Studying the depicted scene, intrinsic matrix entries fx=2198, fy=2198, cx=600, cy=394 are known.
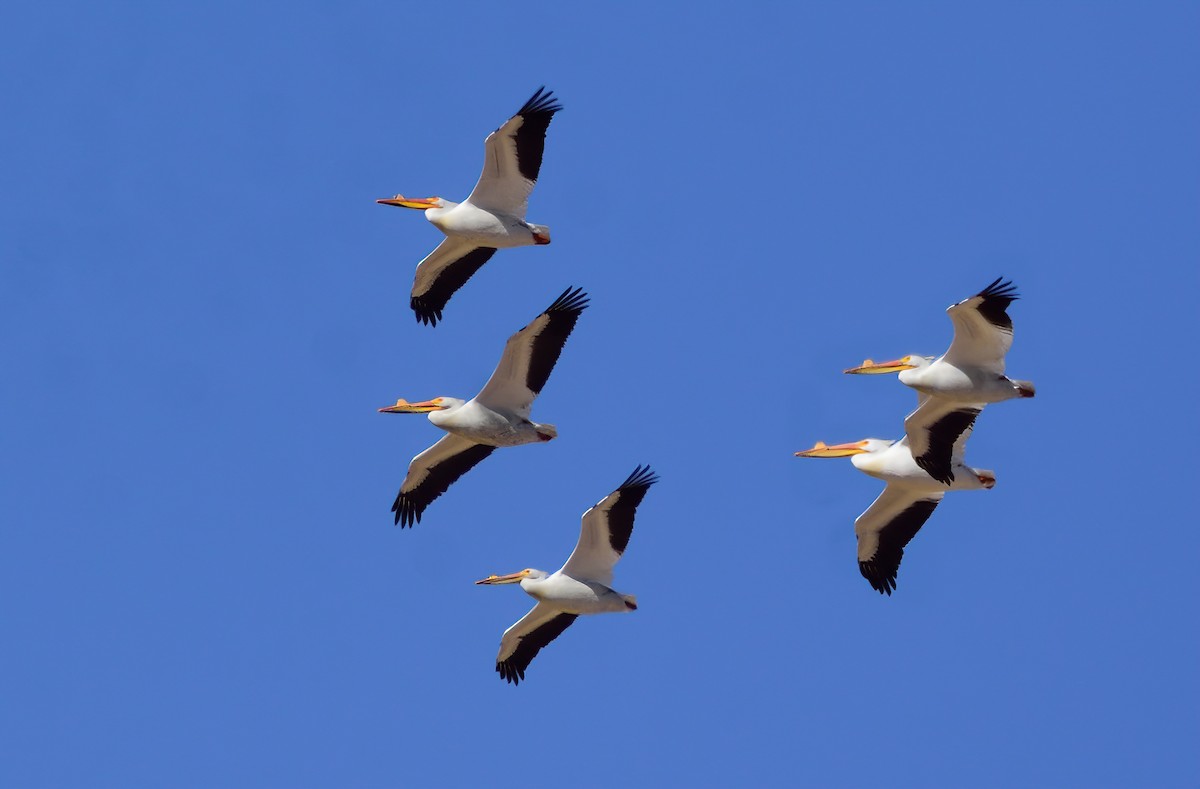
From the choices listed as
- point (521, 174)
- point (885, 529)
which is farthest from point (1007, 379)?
point (521, 174)

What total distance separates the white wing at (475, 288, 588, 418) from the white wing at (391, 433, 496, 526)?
1.30 meters

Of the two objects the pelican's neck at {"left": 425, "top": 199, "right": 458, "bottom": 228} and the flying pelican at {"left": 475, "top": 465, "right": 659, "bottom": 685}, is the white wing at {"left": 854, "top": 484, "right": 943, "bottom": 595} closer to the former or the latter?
the flying pelican at {"left": 475, "top": 465, "right": 659, "bottom": 685}

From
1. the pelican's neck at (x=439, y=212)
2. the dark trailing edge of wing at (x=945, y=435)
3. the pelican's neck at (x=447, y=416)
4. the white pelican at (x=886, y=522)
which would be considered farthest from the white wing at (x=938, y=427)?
the pelican's neck at (x=439, y=212)

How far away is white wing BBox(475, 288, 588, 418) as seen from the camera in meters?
21.4

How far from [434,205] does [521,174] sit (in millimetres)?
1221

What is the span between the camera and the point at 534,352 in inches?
847

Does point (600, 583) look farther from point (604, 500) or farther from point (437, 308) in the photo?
point (437, 308)

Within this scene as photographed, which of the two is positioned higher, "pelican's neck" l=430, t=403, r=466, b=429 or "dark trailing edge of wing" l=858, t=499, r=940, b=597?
"pelican's neck" l=430, t=403, r=466, b=429

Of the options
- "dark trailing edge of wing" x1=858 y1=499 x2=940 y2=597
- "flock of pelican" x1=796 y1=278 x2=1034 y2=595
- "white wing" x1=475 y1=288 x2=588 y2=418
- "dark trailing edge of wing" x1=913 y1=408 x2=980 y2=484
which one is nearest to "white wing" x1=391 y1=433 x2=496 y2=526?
"white wing" x1=475 y1=288 x2=588 y2=418

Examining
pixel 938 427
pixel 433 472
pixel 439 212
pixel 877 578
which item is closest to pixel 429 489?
pixel 433 472

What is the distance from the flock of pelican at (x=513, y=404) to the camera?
843 inches

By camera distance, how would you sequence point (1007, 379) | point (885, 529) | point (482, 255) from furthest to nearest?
point (482, 255) → point (885, 529) → point (1007, 379)

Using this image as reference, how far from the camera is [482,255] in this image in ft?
78.4

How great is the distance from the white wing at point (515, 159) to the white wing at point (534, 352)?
66.1 inches
